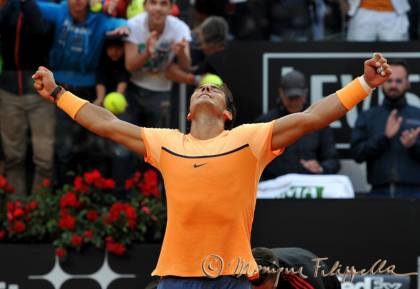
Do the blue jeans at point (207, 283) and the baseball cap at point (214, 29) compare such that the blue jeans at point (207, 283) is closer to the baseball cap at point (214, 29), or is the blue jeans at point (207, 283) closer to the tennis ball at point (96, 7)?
the tennis ball at point (96, 7)

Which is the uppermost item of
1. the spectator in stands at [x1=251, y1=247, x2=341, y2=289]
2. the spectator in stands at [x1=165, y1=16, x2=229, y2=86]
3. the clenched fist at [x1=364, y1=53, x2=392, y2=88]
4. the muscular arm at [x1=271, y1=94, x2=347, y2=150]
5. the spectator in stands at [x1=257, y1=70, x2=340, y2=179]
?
the clenched fist at [x1=364, y1=53, x2=392, y2=88]

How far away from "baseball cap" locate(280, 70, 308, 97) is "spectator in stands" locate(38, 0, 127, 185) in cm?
158

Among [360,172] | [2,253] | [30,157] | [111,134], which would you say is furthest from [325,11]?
[111,134]

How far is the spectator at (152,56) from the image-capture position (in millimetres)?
9609

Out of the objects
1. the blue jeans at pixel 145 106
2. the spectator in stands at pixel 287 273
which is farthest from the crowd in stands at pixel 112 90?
the spectator in stands at pixel 287 273

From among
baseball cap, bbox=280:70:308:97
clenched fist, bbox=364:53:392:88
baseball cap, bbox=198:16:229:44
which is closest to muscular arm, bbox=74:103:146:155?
clenched fist, bbox=364:53:392:88

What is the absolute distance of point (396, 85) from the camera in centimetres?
986

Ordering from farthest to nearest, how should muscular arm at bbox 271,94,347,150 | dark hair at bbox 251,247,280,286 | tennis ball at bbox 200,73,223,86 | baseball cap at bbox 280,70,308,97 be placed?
tennis ball at bbox 200,73,223,86 < baseball cap at bbox 280,70,308,97 < dark hair at bbox 251,247,280,286 < muscular arm at bbox 271,94,347,150

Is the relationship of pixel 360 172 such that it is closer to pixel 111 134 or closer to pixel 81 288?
pixel 81 288

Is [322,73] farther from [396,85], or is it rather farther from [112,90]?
[112,90]

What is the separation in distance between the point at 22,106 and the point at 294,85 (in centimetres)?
247

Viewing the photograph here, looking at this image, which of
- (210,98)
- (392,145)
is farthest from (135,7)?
(210,98)

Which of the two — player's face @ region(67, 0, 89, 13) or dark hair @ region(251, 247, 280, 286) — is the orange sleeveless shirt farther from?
player's face @ region(67, 0, 89, 13)

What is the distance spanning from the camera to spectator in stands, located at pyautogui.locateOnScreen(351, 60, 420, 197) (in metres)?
9.62
